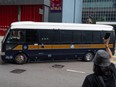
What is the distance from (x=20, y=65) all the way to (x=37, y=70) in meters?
1.91

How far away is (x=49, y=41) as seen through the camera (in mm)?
16875

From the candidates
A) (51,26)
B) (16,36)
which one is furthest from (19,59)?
(51,26)

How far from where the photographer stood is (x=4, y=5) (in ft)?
99.9

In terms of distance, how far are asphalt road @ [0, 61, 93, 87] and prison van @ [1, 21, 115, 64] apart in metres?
0.85

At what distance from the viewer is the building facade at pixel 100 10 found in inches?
3999

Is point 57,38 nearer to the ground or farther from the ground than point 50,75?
farther from the ground

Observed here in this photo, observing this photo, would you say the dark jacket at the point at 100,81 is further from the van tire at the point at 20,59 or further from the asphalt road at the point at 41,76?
the van tire at the point at 20,59

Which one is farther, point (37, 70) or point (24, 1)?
point (24, 1)

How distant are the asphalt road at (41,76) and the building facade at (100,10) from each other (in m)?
86.5

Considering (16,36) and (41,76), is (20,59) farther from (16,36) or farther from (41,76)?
(41,76)

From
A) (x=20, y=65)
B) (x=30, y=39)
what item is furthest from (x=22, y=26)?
(x=20, y=65)

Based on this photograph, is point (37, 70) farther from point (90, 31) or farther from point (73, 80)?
point (90, 31)

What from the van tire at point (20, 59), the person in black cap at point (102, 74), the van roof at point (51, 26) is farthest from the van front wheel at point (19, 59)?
the person in black cap at point (102, 74)

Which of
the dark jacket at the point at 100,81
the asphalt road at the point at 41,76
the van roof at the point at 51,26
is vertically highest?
the van roof at the point at 51,26
